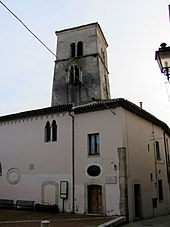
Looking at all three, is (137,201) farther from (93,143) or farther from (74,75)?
(74,75)

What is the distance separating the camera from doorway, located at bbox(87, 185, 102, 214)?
16844 millimetres

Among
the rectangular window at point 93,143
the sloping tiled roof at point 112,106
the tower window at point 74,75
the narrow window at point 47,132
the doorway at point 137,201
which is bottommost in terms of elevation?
the doorway at point 137,201

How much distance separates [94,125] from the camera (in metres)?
18.0

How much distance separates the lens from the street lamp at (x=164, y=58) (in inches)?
227

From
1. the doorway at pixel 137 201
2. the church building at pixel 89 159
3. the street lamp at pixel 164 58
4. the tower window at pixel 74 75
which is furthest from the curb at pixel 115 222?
the tower window at pixel 74 75

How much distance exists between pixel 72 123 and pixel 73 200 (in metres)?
5.07

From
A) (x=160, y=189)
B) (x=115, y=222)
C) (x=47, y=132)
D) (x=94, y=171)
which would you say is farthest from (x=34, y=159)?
(x=160, y=189)

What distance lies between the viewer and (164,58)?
19.2ft

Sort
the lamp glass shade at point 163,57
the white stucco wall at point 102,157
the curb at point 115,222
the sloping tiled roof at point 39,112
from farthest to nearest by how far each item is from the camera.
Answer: the sloping tiled roof at point 39,112 → the white stucco wall at point 102,157 → the curb at point 115,222 → the lamp glass shade at point 163,57

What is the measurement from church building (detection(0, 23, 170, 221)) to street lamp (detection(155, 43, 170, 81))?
1106 cm

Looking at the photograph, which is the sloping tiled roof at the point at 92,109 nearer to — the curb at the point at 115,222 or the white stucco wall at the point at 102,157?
the white stucco wall at the point at 102,157

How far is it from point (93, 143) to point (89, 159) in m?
1.07

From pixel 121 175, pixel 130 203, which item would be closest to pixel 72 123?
pixel 121 175

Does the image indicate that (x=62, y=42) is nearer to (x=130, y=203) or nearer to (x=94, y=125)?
(x=94, y=125)
